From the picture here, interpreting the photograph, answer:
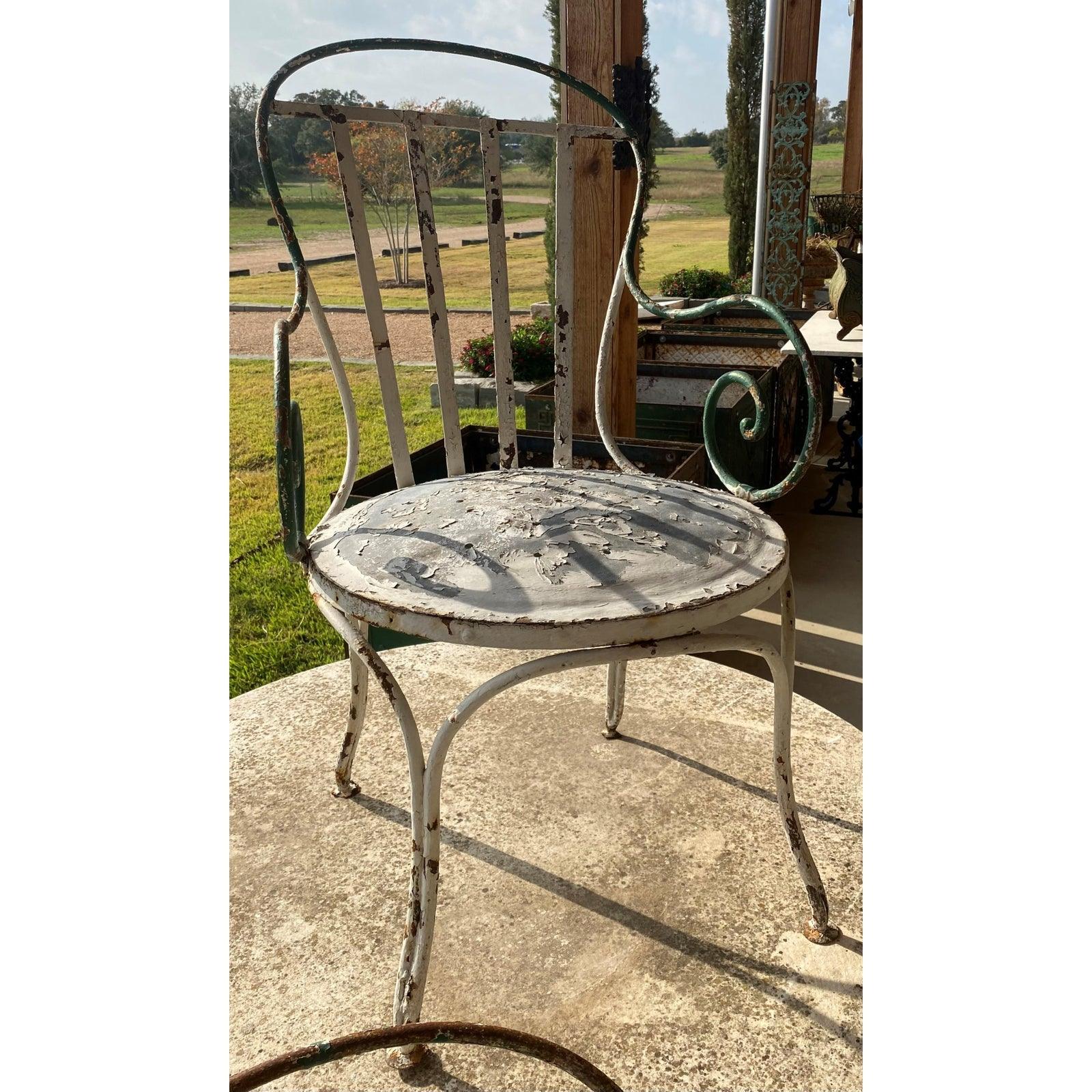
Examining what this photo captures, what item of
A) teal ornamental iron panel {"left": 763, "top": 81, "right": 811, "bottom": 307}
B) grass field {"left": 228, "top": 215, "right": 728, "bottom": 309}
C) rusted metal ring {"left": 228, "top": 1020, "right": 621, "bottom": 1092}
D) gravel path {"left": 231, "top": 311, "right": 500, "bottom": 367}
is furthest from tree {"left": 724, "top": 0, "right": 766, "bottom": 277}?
rusted metal ring {"left": 228, "top": 1020, "right": 621, "bottom": 1092}

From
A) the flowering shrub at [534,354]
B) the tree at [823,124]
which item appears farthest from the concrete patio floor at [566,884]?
the tree at [823,124]

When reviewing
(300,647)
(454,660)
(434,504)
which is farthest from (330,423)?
(434,504)

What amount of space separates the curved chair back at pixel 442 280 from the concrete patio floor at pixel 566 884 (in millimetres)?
510

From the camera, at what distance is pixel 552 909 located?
129 centimetres

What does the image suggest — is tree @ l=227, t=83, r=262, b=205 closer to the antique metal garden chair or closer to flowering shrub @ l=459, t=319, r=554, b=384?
flowering shrub @ l=459, t=319, r=554, b=384

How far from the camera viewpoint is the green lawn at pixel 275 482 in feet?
8.35

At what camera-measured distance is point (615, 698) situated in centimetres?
168

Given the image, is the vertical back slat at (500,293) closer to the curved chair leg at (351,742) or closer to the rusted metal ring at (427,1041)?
the curved chair leg at (351,742)

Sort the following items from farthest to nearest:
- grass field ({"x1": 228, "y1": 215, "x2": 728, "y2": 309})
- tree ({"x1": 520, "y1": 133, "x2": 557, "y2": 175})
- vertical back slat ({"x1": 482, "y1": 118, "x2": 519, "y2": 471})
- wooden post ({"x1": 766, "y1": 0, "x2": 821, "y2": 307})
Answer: grass field ({"x1": 228, "y1": 215, "x2": 728, "y2": 309}), wooden post ({"x1": 766, "y1": 0, "x2": 821, "y2": 307}), tree ({"x1": 520, "y1": 133, "x2": 557, "y2": 175}), vertical back slat ({"x1": 482, "y1": 118, "x2": 519, "y2": 471})

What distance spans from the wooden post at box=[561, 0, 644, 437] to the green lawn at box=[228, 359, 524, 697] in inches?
32.3

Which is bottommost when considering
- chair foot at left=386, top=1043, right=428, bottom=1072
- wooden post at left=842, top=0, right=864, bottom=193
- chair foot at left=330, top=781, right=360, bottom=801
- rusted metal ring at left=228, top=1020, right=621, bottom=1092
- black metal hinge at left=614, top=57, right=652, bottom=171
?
chair foot at left=386, top=1043, right=428, bottom=1072

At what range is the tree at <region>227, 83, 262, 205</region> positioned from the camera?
5473mm

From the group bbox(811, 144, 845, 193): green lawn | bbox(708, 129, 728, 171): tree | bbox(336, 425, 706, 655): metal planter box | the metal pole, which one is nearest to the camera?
bbox(336, 425, 706, 655): metal planter box

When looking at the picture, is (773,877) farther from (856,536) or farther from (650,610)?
(856,536)
